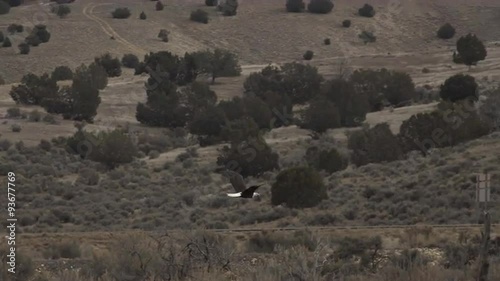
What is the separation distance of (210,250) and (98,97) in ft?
160

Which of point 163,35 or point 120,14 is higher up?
point 120,14

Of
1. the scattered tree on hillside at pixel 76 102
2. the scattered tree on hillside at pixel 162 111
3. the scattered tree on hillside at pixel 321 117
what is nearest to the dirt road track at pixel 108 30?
the scattered tree on hillside at pixel 76 102

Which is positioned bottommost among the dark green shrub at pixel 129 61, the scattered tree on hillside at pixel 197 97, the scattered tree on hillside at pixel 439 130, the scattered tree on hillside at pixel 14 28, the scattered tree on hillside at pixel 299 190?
the scattered tree on hillside at pixel 14 28

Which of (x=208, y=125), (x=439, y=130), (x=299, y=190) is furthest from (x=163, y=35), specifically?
(x=299, y=190)

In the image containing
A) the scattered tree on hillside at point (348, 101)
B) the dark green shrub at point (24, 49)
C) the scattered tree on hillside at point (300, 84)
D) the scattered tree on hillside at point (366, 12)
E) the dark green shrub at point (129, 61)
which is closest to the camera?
the scattered tree on hillside at point (348, 101)

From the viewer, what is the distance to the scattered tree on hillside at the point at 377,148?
45.3 metres

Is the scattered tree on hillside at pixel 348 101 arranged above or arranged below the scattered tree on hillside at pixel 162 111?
above

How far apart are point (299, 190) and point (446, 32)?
7079cm

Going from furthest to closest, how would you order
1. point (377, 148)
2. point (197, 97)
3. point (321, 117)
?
point (197, 97)
point (321, 117)
point (377, 148)

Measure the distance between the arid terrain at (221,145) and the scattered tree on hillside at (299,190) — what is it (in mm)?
576

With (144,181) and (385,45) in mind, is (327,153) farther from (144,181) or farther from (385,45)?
(385,45)

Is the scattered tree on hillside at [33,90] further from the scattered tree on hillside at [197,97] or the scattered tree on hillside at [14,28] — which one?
the scattered tree on hillside at [14,28]

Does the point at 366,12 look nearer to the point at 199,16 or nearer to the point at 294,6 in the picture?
the point at 294,6

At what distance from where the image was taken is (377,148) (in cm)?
4556
